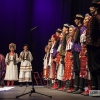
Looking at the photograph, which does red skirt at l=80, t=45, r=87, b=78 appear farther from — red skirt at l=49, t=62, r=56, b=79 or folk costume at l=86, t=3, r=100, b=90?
red skirt at l=49, t=62, r=56, b=79

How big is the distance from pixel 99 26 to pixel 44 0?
680 cm

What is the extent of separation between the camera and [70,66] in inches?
260

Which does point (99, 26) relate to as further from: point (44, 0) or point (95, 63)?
point (44, 0)

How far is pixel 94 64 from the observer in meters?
5.03

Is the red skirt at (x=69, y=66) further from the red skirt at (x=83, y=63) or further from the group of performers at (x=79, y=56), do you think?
the red skirt at (x=83, y=63)

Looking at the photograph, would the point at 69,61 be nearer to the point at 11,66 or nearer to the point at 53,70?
the point at 53,70

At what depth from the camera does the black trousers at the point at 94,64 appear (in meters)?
5.02

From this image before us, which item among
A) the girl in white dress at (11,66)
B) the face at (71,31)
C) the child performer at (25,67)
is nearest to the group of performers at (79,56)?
the face at (71,31)

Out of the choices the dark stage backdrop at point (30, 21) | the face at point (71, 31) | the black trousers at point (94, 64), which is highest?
the dark stage backdrop at point (30, 21)

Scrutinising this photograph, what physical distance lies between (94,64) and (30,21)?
22.5ft

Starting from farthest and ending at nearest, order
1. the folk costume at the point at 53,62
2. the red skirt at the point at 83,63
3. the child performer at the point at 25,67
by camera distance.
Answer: the child performer at the point at 25,67, the folk costume at the point at 53,62, the red skirt at the point at 83,63

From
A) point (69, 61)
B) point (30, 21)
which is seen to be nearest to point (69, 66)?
point (69, 61)

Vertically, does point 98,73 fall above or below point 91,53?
below

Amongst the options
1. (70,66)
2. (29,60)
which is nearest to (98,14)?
(70,66)
